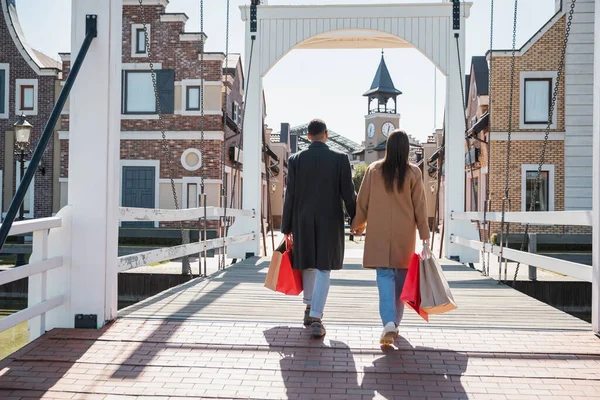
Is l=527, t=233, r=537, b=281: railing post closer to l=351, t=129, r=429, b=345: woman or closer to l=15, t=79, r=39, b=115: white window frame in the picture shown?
l=351, t=129, r=429, b=345: woman

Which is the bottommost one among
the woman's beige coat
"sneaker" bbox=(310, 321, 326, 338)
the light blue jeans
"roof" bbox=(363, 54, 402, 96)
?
"sneaker" bbox=(310, 321, 326, 338)

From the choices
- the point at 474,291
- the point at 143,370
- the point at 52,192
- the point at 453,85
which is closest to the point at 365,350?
the point at 143,370

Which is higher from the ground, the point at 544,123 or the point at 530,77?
the point at 530,77

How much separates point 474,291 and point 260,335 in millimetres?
3443

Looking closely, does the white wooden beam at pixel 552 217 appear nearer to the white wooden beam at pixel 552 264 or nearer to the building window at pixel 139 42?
the white wooden beam at pixel 552 264

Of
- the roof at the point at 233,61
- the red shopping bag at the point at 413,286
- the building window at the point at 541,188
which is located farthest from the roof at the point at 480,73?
the red shopping bag at the point at 413,286

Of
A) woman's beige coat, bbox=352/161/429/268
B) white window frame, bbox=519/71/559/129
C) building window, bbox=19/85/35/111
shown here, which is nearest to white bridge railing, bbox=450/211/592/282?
woman's beige coat, bbox=352/161/429/268

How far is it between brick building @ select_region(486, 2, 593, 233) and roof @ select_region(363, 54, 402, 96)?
4442 cm

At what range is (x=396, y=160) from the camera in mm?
4715

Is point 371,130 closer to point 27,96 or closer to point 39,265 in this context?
point 27,96

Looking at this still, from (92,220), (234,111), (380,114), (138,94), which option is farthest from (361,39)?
(380,114)

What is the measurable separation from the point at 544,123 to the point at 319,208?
656 inches

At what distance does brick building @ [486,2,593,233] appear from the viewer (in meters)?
19.5

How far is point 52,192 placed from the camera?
885 inches
